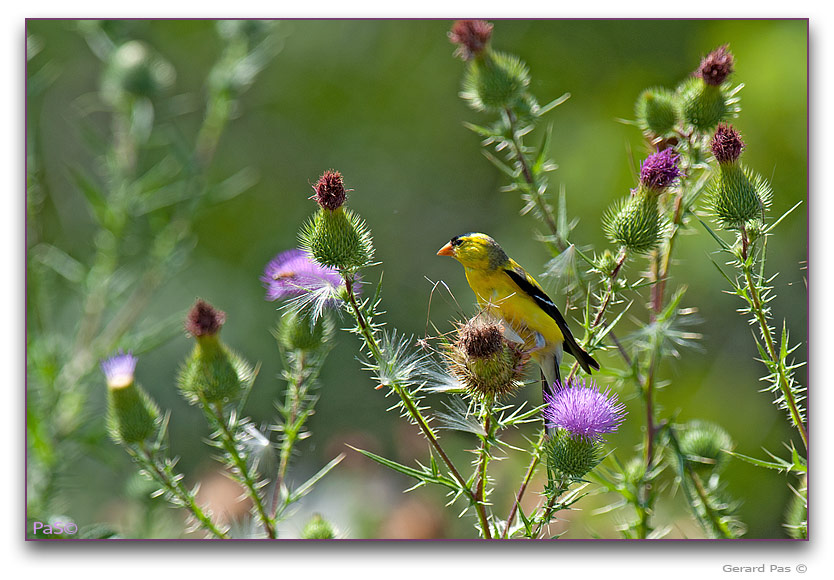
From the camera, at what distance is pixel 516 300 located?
6.86 ft

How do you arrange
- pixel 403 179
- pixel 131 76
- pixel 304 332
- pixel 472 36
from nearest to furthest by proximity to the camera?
1. pixel 304 332
2. pixel 472 36
3. pixel 131 76
4. pixel 403 179

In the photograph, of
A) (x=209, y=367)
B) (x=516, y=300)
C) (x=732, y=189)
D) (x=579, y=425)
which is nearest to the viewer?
(x=579, y=425)

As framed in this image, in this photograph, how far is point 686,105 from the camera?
1.90 meters

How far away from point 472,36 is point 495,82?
0.21 meters

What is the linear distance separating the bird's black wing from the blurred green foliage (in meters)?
0.24

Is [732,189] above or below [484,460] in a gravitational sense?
above

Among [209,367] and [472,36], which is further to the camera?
[472,36]

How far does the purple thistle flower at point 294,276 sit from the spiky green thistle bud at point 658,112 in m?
0.92

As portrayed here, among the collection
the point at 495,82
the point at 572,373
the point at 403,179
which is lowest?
the point at 572,373

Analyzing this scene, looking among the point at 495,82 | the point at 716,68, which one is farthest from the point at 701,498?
the point at 495,82

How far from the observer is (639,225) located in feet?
5.70

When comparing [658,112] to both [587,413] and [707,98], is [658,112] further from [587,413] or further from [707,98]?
[587,413]

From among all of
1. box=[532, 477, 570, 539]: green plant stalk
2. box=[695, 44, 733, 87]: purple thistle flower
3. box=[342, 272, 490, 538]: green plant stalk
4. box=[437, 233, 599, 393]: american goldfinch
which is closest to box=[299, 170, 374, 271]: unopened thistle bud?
box=[342, 272, 490, 538]: green plant stalk
